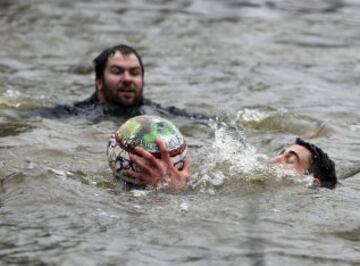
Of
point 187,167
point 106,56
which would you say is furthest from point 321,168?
point 106,56

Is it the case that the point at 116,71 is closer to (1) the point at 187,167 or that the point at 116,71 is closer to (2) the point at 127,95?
(2) the point at 127,95

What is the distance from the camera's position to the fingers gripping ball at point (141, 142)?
6.82 meters

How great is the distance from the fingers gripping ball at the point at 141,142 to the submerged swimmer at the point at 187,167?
7cm

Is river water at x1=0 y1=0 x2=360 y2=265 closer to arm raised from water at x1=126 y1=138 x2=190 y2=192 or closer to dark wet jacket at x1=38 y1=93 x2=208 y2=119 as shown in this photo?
arm raised from water at x1=126 y1=138 x2=190 y2=192

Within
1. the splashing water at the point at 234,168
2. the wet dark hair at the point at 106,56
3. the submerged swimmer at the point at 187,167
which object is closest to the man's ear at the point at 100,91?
the wet dark hair at the point at 106,56

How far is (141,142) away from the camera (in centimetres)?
682

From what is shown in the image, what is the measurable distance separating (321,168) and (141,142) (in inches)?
63.4

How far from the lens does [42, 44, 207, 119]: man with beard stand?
1051cm

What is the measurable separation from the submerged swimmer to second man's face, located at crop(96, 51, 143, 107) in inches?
134

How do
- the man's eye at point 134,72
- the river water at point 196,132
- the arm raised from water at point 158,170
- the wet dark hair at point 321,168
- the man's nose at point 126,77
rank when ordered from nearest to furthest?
the river water at point 196,132
the arm raised from water at point 158,170
the wet dark hair at point 321,168
the man's nose at point 126,77
the man's eye at point 134,72

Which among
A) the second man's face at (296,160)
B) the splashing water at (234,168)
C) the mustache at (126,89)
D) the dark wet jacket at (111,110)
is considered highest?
the second man's face at (296,160)

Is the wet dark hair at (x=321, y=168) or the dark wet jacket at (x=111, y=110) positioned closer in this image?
the wet dark hair at (x=321, y=168)

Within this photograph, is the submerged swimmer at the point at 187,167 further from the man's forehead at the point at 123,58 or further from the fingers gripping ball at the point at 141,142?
the man's forehead at the point at 123,58

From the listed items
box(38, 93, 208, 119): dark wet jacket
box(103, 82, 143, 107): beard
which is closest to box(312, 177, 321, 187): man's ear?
box(38, 93, 208, 119): dark wet jacket
